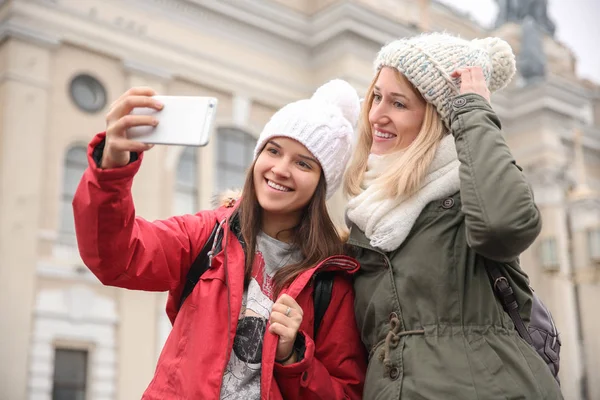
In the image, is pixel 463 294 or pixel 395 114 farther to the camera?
pixel 395 114

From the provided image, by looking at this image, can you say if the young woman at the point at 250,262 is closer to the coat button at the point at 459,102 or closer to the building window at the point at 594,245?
the coat button at the point at 459,102

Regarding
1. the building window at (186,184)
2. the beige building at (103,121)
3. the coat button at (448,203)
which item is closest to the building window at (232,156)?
the beige building at (103,121)

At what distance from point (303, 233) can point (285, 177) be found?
20 cm

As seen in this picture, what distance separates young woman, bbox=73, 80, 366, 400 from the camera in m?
1.76

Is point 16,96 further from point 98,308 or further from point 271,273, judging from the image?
point 271,273

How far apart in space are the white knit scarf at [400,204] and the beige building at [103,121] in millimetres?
5915

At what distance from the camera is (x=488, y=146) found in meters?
1.83

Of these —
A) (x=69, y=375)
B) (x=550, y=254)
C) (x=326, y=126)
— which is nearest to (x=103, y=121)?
(x=69, y=375)

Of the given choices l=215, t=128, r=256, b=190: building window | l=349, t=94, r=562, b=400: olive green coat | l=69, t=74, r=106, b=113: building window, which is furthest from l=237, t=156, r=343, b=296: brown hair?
l=215, t=128, r=256, b=190: building window

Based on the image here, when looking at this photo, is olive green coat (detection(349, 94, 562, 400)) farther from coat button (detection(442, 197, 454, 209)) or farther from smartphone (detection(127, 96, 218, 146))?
smartphone (detection(127, 96, 218, 146))

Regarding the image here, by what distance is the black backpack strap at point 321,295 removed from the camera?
2145mm

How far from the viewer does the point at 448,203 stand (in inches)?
78.6

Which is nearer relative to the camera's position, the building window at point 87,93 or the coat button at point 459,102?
the coat button at point 459,102

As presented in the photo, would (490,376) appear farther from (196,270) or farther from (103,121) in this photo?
(103,121)
